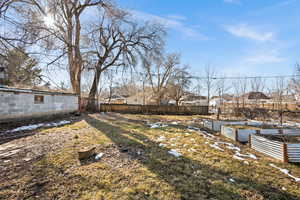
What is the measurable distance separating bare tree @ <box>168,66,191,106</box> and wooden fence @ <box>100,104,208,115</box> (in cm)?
450

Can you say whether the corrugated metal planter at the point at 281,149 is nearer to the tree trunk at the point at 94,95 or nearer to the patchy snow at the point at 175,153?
the patchy snow at the point at 175,153

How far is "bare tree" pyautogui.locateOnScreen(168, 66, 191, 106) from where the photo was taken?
16.4 meters

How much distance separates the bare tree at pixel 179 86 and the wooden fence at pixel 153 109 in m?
4.50

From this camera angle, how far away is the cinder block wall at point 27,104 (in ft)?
17.2

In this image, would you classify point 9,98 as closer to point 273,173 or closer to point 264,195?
point 264,195

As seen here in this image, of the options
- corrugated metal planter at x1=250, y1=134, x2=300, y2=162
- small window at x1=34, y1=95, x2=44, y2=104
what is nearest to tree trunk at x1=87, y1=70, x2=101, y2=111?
small window at x1=34, y1=95, x2=44, y2=104

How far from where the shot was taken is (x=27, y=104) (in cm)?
600

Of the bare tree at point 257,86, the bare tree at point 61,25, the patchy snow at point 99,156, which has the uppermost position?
the bare tree at point 61,25

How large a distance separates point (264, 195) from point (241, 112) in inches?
410

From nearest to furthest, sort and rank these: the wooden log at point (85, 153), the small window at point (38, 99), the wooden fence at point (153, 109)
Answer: the wooden log at point (85, 153), the small window at point (38, 99), the wooden fence at point (153, 109)

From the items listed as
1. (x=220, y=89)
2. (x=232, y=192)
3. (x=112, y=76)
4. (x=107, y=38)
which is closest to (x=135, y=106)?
(x=112, y=76)

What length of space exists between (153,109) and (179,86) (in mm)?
6355

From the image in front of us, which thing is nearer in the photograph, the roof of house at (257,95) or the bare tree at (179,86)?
the roof of house at (257,95)

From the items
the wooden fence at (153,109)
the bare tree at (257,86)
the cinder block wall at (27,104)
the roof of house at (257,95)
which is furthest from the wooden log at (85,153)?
the bare tree at (257,86)
